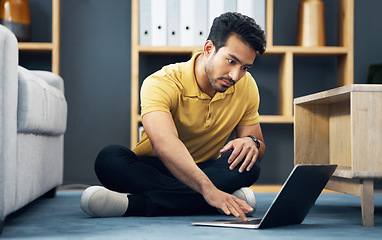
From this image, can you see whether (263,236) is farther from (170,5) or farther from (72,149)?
(72,149)

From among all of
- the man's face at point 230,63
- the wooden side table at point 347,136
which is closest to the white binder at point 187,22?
the wooden side table at point 347,136

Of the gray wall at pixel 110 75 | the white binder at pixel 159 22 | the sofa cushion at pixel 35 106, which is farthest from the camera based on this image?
the gray wall at pixel 110 75

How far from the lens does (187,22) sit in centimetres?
248

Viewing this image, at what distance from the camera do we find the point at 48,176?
6.00 ft

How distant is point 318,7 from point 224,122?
3.99 ft

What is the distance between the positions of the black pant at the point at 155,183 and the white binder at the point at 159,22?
0.99 meters

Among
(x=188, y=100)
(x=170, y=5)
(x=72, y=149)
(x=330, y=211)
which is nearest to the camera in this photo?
(x=188, y=100)

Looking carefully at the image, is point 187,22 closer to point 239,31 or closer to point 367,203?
point 239,31

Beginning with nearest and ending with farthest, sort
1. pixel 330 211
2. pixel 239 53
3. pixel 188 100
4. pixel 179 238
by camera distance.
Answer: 1. pixel 179 238
2. pixel 239 53
3. pixel 188 100
4. pixel 330 211

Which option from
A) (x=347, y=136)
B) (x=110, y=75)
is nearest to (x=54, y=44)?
(x=110, y=75)

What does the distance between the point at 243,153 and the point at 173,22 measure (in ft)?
3.73

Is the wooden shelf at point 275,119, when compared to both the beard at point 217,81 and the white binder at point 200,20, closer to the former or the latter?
the white binder at point 200,20

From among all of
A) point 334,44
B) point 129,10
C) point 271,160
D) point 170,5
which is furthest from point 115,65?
point 334,44

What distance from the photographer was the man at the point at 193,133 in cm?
145
